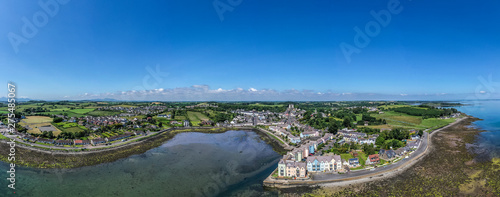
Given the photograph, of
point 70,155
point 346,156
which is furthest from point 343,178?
point 70,155

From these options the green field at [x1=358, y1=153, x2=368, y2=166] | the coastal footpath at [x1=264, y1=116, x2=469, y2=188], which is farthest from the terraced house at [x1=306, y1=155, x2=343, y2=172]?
the green field at [x1=358, y1=153, x2=368, y2=166]

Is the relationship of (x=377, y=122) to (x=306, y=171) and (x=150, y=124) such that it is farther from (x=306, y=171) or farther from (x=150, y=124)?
(x=150, y=124)

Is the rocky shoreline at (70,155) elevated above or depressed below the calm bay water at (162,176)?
above

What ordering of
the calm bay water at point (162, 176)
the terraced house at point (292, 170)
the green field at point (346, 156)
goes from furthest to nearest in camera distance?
the green field at point (346, 156)
the terraced house at point (292, 170)
the calm bay water at point (162, 176)

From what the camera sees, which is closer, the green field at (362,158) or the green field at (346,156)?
the green field at (362,158)

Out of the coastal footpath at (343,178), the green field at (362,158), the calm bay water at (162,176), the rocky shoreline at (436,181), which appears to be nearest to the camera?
the rocky shoreline at (436,181)

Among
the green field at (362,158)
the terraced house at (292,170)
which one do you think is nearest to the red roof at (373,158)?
the green field at (362,158)

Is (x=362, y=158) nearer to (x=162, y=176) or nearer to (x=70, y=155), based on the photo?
(x=162, y=176)

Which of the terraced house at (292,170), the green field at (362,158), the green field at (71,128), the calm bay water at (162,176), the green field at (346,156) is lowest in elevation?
the calm bay water at (162,176)

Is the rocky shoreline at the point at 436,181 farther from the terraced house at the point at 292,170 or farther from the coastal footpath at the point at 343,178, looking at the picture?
the terraced house at the point at 292,170
